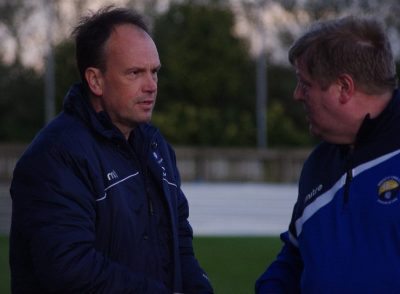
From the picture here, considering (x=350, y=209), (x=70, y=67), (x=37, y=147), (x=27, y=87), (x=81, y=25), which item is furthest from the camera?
(x=27, y=87)

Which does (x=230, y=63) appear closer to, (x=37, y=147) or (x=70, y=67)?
(x=70, y=67)

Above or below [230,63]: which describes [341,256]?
below

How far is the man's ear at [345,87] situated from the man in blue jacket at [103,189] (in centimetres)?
76

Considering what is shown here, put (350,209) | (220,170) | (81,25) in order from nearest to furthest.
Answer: (350,209) < (81,25) < (220,170)

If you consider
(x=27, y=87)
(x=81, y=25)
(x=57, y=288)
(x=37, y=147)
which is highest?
(x=27, y=87)

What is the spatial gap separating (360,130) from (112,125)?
915 mm

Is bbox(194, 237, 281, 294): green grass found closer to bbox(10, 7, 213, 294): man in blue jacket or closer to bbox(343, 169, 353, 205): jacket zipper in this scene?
bbox(10, 7, 213, 294): man in blue jacket

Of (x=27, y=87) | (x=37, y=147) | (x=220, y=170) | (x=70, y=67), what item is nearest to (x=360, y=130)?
(x=37, y=147)

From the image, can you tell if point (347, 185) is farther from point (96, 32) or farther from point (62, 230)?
point (96, 32)

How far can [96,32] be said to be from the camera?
3639mm

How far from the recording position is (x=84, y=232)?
3309 mm

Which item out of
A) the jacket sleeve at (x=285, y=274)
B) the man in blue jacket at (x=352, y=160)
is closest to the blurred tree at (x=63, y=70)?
the jacket sleeve at (x=285, y=274)

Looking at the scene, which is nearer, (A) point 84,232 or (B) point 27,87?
(A) point 84,232

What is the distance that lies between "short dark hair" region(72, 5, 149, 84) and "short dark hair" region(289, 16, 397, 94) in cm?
76
